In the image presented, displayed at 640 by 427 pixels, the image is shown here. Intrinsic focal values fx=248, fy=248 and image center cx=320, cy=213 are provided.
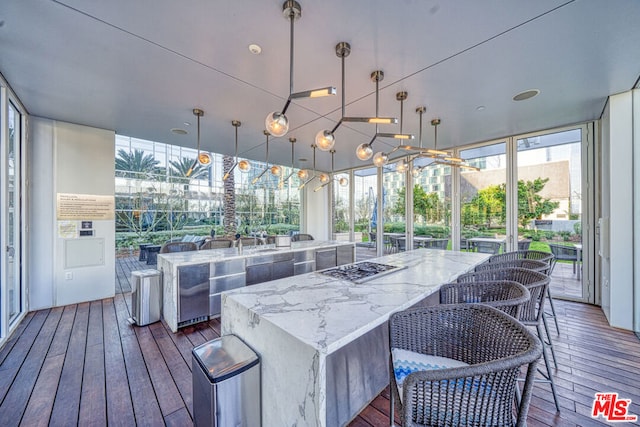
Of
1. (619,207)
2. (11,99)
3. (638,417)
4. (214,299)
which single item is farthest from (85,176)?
(619,207)

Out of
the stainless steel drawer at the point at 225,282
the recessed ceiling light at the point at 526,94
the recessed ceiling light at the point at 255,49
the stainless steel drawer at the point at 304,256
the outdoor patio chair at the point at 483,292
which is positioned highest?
the recessed ceiling light at the point at 255,49

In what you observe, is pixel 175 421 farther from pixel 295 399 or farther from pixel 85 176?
pixel 85 176

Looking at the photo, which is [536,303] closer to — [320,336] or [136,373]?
[320,336]

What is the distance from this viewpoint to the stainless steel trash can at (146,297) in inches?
117

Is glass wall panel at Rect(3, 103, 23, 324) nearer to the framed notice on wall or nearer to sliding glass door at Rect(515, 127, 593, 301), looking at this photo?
the framed notice on wall

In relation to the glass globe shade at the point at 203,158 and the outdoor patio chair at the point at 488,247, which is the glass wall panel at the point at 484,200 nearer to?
the outdoor patio chair at the point at 488,247

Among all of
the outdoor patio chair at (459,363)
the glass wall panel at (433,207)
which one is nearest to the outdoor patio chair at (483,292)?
the outdoor patio chair at (459,363)

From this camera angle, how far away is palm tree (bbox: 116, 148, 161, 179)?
190 inches

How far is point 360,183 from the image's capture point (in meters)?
7.02

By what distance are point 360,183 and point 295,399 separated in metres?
6.27

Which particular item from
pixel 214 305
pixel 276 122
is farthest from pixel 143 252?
pixel 276 122

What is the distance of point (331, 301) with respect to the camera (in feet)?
4.91

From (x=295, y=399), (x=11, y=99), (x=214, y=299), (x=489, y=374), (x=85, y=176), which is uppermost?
(x=11, y=99)

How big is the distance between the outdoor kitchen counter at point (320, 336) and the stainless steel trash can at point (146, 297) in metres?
2.01
